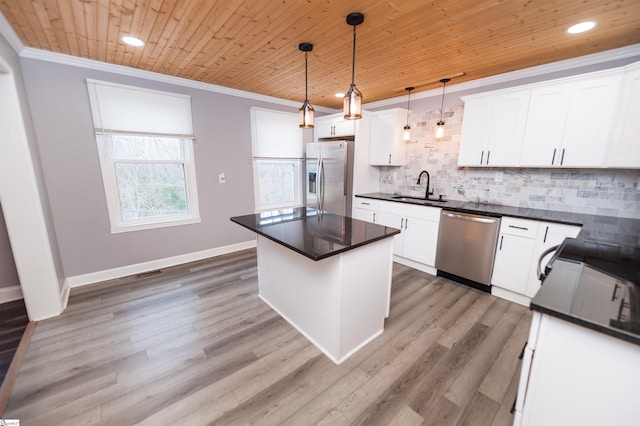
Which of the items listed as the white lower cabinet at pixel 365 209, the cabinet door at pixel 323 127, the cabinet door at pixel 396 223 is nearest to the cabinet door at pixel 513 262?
the cabinet door at pixel 396 223

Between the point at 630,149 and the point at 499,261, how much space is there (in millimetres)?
1452

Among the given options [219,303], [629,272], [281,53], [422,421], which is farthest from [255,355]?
[281,53]

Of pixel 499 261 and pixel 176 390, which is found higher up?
pixel 499 261

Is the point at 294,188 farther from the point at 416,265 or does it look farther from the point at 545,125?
the point at 545,125

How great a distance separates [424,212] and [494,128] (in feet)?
4.14

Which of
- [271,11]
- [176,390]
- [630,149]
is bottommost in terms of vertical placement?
[176,390]

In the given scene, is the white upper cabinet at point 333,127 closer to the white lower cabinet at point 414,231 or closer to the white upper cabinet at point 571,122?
the white lower cabinet at point 414,231

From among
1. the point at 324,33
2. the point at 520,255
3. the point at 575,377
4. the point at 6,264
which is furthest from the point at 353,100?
the point at 6,264

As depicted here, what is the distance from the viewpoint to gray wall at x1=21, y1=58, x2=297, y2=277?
265 centimetres

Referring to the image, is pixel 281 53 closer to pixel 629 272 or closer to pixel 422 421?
pixel 629 272

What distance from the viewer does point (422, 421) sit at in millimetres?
1452

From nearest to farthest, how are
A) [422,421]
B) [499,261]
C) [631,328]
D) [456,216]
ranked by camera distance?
[631,328] < [422,421] < [499,261] < [456,216]

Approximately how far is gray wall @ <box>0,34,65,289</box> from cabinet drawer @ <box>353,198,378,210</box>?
12.3 feet

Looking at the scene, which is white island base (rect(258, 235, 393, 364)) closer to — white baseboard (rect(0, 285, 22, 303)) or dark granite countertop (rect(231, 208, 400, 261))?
dark granite countertop (rect(231, 208, 400, 261))
